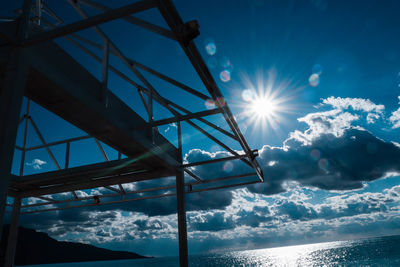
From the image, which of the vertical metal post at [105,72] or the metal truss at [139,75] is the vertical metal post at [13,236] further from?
the vertical metal post at [105,72]

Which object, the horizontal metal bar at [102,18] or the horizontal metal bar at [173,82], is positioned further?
the horizontal metal bar at [173,82]

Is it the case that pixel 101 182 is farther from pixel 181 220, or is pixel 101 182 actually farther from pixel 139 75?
pixel 139 75

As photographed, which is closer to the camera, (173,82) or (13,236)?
(173,82)

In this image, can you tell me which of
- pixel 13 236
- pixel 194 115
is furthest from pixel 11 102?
pixel 13 236

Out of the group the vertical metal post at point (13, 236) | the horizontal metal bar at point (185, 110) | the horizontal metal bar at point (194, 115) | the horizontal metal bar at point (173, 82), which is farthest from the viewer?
the vertical metal post at point (13, 236)

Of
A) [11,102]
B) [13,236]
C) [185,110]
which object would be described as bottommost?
[13,236]

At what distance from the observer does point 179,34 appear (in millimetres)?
3764

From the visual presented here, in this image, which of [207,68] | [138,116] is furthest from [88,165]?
[207,68]

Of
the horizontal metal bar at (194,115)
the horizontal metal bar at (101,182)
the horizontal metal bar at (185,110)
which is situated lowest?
the horizontal metal bar at (101,182)

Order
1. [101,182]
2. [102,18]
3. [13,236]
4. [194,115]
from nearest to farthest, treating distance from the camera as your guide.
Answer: [102,18], [194,115], [101,182], [13,236]

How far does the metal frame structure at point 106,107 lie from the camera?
3.94 meters

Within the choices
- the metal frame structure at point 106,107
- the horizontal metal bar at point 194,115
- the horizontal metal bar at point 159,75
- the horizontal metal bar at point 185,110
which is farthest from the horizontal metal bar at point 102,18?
the horizontal metal bar at point 185,110

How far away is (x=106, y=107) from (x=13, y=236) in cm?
974

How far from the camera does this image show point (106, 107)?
707cm
